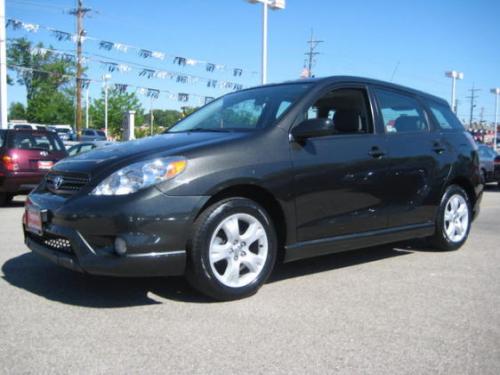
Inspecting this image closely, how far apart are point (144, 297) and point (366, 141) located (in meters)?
2.30

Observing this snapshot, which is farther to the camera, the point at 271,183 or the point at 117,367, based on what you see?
the point at 271,183

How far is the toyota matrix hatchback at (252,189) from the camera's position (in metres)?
3.61

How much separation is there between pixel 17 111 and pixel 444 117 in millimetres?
88977

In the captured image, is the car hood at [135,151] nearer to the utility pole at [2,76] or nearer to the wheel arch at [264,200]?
the wheel arch at [264,200]

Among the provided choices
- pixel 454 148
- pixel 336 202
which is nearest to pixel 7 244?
pixel 336 202

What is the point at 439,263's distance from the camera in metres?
5.35

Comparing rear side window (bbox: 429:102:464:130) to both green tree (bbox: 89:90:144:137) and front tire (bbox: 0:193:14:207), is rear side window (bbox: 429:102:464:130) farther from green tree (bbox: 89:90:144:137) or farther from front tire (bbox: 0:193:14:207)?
green tree (bbox: 89:90:144:137)

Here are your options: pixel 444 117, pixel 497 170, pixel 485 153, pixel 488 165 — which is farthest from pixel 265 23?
pixel 444 117

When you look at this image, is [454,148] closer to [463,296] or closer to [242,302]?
[463,296]

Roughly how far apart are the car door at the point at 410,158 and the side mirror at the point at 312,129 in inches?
39.8

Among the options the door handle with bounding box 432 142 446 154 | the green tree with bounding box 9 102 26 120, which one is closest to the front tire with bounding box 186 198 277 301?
the door handle with bounding box 432 142 446 154

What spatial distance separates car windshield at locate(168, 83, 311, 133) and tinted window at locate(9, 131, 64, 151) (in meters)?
5.99

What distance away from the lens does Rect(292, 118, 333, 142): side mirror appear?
4215 millimetres

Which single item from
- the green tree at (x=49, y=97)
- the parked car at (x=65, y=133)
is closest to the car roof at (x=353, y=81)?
the parked car at (x=65, y=133)
